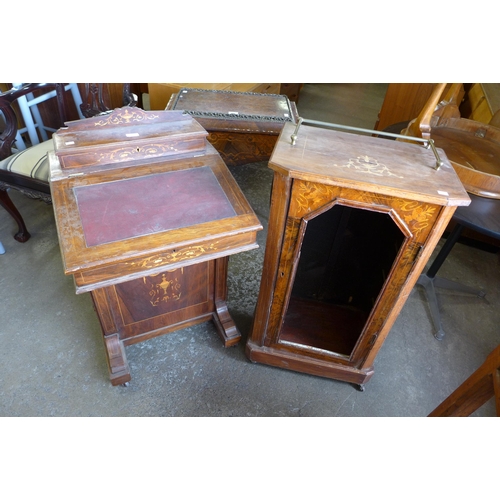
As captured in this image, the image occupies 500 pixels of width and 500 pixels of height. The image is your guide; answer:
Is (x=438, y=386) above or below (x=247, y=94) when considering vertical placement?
below

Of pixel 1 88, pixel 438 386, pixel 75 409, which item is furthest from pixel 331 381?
pixel 1 88

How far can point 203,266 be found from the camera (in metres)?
1.71

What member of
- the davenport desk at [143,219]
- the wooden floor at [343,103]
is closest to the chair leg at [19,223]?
the davenport desk at [143,219]

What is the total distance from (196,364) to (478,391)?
1.23 metres

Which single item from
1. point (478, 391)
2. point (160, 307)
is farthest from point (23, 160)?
point (478, 391)

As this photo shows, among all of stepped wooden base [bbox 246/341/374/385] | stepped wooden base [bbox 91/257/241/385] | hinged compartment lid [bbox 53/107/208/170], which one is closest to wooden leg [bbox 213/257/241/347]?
stepped wooden base [bbox 91/257/241/385]

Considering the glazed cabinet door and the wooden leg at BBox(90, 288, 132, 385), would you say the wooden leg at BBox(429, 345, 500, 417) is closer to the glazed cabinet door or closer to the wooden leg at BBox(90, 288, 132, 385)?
the glazed cabinet door

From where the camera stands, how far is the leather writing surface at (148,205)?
1228mm

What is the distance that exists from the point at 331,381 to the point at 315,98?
13.6ft

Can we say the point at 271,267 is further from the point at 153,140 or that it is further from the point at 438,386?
the point at 438,386

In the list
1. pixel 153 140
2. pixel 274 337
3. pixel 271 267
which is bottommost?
pixel 274 337

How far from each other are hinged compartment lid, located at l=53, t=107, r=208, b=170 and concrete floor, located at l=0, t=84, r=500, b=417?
0.95 metres

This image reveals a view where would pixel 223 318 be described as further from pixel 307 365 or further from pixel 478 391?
pixel 478 391

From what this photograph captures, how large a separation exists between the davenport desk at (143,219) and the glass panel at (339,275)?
388 mm
